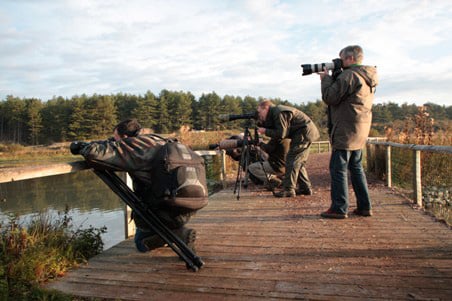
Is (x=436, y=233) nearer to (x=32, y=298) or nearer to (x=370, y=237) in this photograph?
(x=370, y=237)

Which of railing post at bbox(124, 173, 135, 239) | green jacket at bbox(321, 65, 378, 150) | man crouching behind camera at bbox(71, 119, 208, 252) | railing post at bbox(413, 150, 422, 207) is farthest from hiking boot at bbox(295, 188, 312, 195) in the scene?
man crouching behind camera at bbox(71, 119, 208, 252)

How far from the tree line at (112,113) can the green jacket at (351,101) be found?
125 feet

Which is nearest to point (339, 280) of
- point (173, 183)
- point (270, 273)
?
point (270, 273)

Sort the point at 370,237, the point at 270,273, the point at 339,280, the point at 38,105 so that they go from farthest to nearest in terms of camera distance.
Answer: the point at 38,105, the point at 370,237, the point at 270,273, the point at 339,280

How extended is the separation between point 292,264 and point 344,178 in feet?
5.05

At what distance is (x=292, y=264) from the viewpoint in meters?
2.55

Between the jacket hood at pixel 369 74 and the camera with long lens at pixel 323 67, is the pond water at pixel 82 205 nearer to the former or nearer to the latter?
the camera with long lens at pixel 323 67

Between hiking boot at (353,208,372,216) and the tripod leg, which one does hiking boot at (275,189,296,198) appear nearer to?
hiking boot at (353,208,372,216)

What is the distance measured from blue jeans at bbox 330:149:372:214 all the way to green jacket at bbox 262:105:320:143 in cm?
129

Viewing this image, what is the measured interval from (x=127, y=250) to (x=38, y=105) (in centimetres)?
5738

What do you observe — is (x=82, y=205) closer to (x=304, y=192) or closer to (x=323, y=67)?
(x=304, y=192)

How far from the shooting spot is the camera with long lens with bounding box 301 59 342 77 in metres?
3.73

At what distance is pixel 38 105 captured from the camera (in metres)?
52.5

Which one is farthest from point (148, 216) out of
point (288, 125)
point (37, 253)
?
point (288, 125)
